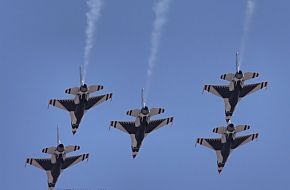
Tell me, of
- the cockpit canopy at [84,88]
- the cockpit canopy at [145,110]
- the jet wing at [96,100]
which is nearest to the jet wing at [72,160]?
the jet wing at [96,100]

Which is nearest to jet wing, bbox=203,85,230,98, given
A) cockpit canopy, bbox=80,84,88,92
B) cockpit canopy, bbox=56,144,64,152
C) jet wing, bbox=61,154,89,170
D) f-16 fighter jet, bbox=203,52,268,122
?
f-16 fighter jet, bbox=203,52,268,122

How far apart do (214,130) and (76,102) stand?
11959 millimetres

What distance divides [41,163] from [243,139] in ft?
57.8

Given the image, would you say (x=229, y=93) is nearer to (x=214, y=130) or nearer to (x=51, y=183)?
(x=214, y=130)

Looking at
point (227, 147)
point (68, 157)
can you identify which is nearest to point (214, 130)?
point (227, 147)

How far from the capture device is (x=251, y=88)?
155 metres

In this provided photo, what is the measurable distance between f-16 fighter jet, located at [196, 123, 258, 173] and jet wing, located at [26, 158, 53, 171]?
1313cm

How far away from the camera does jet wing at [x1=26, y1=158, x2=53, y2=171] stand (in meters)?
156

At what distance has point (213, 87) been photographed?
512 feet

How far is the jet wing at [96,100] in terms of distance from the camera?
156 m

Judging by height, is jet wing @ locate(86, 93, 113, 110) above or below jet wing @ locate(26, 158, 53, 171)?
above

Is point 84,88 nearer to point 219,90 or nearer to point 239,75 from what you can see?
point 219,90

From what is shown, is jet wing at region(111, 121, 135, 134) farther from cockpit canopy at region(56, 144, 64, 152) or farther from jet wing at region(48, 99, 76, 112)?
cockpit canopy at region(56, 144, 64, 152)

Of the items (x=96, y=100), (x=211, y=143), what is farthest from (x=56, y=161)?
(x=211, y=143)
